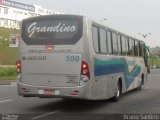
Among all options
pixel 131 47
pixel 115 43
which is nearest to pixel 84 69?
pixel 115 43

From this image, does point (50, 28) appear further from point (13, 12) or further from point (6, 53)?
point (13, 12)

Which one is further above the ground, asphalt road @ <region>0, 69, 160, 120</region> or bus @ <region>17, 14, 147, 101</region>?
bus @ <region>17, 14, 147, 101</region>

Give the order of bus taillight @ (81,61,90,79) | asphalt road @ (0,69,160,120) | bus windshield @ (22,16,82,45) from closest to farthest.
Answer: asphalt road @ (0,69,160,120) → bus taillight @ (81,61,90,79) → bus windshield @ (22,16,82,45)

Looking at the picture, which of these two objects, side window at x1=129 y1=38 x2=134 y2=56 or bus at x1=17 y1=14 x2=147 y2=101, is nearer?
bus at x1=17 y1=14 x2=147 y2=101

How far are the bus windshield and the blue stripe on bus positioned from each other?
4.06 feet

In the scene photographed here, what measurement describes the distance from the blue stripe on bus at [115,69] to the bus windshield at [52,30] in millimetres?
1238

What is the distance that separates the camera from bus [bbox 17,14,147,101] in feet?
43.7

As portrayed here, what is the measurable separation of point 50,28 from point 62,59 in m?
1.13

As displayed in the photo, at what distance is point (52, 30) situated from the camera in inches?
543

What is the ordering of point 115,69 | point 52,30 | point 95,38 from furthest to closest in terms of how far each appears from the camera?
point 115,69 → point 95,38 → point 52,30

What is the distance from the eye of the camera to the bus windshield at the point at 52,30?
13570 millimetres

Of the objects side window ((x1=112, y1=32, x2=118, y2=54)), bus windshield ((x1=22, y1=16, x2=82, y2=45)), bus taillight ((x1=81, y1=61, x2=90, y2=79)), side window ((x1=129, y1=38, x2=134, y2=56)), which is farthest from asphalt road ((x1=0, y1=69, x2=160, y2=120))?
side window ((x1=129, y1=38, x2=134, y2=56))

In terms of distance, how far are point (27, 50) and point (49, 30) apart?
38.5 inches

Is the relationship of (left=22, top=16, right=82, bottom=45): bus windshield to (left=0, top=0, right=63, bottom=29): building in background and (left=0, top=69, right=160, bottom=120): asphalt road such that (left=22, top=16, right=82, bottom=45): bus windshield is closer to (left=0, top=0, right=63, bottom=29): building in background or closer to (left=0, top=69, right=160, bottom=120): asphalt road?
(left=0, top=69, right=160, bottom=120): asphalt road
